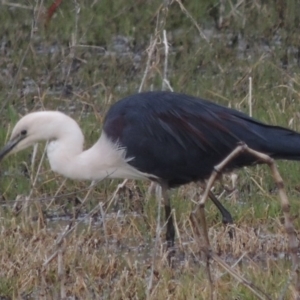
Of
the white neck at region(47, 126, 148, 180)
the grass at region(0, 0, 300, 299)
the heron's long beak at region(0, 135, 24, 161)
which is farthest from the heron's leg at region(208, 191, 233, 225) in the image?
the heron's long beak at region(0, 135, 24, 161)

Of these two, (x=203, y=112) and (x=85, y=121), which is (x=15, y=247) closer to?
(x=203, y=112)

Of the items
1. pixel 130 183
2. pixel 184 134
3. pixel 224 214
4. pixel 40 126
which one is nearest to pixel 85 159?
pixel 40 126

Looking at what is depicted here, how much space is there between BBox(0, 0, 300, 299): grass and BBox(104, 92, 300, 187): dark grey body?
0.34 meters

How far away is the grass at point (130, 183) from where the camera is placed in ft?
14.5

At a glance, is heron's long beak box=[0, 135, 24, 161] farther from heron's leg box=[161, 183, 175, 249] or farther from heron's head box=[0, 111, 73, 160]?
heron's leg box=[161, 183, 175, 249]

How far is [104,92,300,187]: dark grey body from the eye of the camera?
4.81m

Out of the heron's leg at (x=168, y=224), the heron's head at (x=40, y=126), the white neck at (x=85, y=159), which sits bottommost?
the heron's leg at (x=168, y=224)

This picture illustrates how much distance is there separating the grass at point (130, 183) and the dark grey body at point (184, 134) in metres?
0.34

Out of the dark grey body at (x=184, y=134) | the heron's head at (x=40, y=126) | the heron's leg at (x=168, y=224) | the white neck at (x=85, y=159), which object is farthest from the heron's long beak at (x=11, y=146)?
the heron's leg at (x=168, y=224)

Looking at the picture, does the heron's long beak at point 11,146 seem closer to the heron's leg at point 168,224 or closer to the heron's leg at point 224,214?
the heron's leg at point 168,224

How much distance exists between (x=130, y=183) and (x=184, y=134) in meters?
0.97

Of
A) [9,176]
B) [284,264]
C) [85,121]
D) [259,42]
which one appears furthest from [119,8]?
[284,264]

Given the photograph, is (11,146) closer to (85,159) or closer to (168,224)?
(85,159)

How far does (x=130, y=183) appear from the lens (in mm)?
5766
